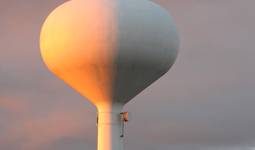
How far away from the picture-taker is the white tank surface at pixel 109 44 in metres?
21.7

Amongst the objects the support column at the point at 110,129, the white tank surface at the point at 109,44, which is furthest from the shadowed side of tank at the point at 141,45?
the support column at the point at 110,129

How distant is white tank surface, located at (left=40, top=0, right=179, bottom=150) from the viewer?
854 inches

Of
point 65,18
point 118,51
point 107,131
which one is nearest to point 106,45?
point 118,51

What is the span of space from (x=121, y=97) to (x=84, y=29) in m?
3.46

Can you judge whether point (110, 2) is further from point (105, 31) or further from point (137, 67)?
point (137, 67)

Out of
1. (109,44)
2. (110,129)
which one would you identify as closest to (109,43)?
(109,44)

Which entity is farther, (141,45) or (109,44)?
(141,45)

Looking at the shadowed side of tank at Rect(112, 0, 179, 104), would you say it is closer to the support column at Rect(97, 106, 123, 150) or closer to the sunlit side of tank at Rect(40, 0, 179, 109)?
the sunlit side of tank at Rect(40, 0, 179, 109)

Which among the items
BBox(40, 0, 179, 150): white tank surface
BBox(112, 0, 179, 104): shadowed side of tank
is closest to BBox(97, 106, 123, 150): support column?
BBox(40, 0, 179, 150): white tank surface

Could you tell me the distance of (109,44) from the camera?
852 inches

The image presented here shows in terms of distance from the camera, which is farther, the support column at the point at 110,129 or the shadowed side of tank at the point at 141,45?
the support column at the point at 110,129

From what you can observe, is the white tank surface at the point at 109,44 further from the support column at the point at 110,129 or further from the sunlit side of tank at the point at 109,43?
the support column at the point at 110,129

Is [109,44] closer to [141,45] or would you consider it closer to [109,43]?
[109,43]

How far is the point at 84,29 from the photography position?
71.2 ft
